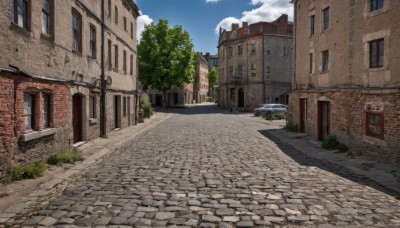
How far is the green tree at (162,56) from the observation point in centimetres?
4703

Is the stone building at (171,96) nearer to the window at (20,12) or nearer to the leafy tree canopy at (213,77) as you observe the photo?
the leafy tree canopy at (213,77)

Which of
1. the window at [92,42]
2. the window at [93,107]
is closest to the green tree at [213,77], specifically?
the window at [92,42]

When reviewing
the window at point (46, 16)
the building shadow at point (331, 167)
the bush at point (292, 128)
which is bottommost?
the building shadow at point (331, 167)

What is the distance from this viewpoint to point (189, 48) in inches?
1934

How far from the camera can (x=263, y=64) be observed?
4628 centimetres

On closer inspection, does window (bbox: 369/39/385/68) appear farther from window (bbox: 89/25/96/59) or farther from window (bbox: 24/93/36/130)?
window (bbox: 89/25/96/59)

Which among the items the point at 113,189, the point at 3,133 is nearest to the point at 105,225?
the point at 113,189

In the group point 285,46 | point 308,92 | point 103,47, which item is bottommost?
point 308,92

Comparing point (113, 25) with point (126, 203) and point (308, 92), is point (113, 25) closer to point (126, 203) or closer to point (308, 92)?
point (308, 92)

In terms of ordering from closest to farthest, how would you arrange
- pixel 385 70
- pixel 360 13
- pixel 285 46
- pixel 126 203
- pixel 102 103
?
pixel 126 203 < pixel 385 70 < pixel 360 13 < pixel 102 103 < pixel 285 46

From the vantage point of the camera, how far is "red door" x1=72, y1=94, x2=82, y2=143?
547 inches

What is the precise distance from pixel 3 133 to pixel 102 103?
30.6 ft

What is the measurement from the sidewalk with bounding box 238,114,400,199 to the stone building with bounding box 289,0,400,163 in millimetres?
722

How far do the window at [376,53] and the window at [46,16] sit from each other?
1162 centimetres
